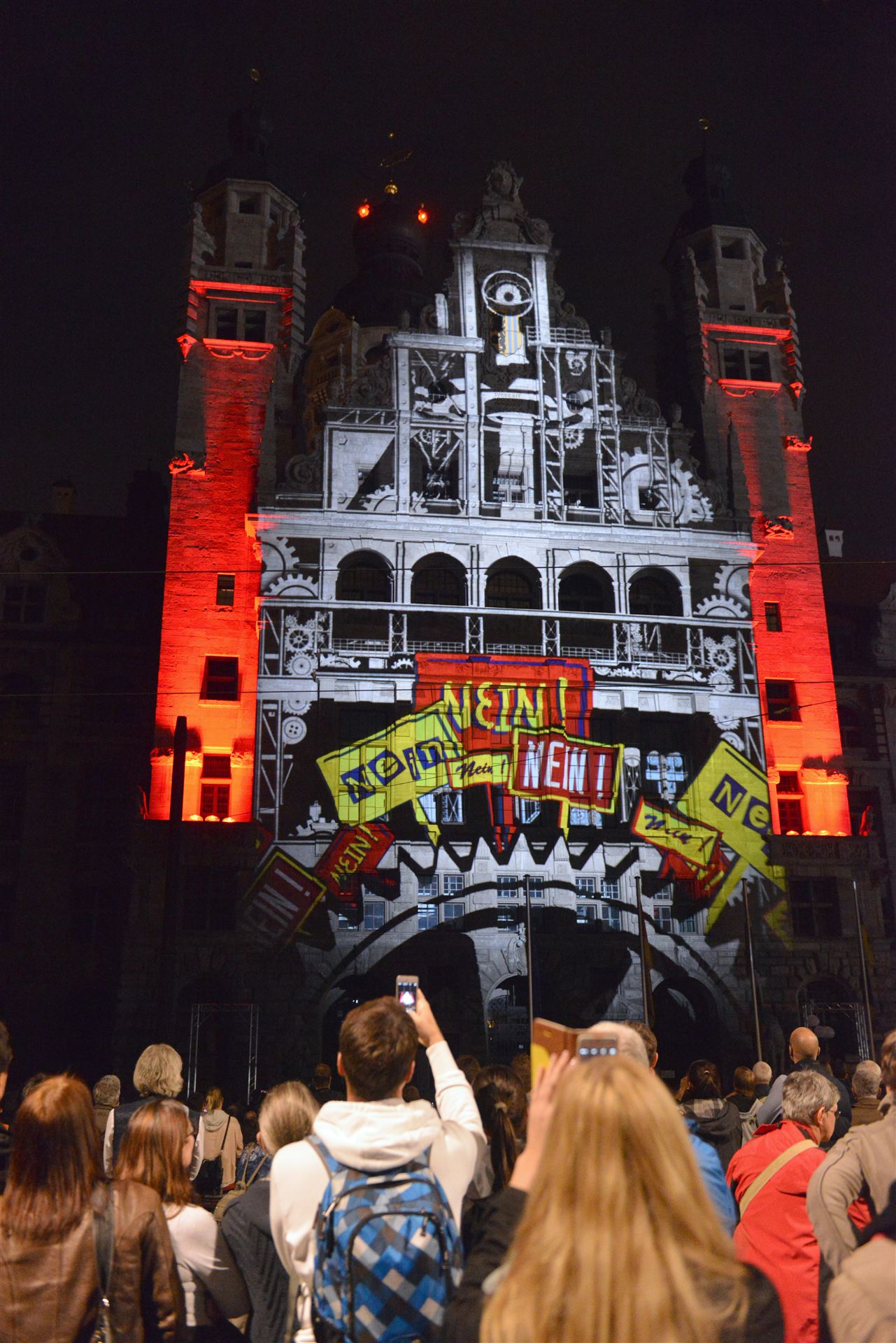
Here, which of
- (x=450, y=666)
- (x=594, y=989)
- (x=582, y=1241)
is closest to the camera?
(x=582, y=1241)

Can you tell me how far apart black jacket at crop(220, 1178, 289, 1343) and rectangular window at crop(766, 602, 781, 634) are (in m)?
33.5

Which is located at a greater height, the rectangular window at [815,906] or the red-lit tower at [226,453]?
the red-lit tower at [226,453]

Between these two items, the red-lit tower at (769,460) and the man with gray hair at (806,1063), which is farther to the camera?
the red-lit tower at (769,460)

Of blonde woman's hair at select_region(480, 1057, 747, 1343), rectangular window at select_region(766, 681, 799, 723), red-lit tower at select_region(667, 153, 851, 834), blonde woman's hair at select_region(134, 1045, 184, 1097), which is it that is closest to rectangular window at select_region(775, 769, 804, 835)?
red-lit tower at select_region(667, 153, 851, 834)

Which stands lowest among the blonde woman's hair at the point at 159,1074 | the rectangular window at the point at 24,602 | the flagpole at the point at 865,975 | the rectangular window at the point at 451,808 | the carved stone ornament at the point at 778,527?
the blonde woman's hair at the point at 159,1074

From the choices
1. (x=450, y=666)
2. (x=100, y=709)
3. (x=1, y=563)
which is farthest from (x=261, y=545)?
(x=1, y=563)

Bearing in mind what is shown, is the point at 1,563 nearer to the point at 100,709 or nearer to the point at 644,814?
the point at 100,709

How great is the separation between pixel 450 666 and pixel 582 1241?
3025cm

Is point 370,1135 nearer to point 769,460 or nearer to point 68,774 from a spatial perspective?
point 68,774

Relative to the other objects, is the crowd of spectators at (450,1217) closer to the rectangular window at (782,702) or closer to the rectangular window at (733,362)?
the rectangular window at (782,702)

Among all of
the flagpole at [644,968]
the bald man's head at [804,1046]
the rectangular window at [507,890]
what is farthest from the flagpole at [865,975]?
the bald man's head at [804,1046]

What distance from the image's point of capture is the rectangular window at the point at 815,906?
3284cm

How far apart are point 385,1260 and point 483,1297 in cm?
87

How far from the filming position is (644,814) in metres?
32.2
